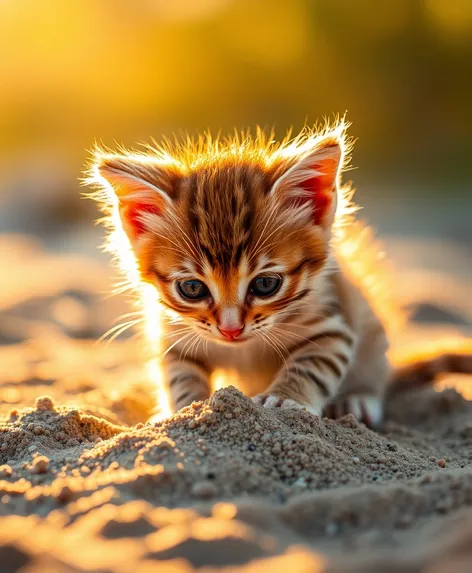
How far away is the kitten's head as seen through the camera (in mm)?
2748

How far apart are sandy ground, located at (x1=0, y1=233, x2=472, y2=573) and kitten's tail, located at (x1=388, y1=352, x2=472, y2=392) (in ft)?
2.15

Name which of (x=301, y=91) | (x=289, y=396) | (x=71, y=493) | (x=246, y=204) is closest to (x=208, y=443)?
(x=71, y=493)

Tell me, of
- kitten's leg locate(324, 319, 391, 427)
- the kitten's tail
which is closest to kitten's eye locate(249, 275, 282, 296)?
kitten's leg locate(324, 319, 391, 427)

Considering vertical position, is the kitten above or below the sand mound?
above

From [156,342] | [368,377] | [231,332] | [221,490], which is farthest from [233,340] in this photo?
[368,377]

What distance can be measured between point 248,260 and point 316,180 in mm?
481

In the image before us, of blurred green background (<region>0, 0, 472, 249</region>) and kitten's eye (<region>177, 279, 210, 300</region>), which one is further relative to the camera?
blurred green background (<region>0, 0, 472, 249</region>)

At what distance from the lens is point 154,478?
Answer: 6.55 ft

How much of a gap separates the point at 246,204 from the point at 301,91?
11.3 meters

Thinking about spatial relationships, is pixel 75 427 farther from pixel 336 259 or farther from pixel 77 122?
pixel 77 122

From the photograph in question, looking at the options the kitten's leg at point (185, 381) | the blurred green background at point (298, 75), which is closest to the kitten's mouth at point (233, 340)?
the kitten's leg at point (185, 381)

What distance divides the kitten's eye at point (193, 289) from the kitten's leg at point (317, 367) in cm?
44

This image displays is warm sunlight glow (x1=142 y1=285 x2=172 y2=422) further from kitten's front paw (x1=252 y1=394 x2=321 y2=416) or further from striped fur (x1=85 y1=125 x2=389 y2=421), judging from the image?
kitten's front paw (x1=252 y1=394 x2=321 y2=416)

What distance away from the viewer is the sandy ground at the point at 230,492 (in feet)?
5.50
